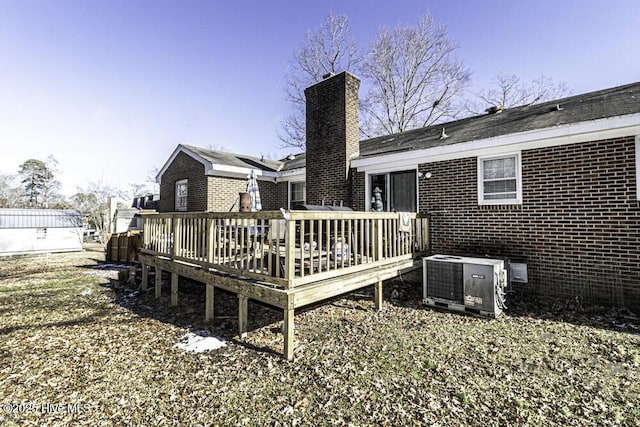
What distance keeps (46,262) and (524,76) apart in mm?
26817

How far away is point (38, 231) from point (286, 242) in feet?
56.1

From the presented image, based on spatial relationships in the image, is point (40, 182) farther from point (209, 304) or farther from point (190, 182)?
point (209, 304)

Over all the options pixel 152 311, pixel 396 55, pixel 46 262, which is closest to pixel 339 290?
pixel 152 311

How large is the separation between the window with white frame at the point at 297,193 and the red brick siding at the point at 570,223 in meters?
6.00

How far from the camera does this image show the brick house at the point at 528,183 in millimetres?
5102

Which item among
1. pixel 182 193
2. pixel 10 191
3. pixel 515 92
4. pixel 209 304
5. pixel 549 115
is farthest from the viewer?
pixel 10 191

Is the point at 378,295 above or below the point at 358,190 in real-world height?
below

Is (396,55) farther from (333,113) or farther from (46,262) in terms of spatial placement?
(46,262)

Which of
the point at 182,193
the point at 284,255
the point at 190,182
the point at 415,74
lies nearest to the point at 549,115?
the point at 284,255

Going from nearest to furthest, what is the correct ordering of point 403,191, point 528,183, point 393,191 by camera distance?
point 528,183 → point 403,191 → point 393,191

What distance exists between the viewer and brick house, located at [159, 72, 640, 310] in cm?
510

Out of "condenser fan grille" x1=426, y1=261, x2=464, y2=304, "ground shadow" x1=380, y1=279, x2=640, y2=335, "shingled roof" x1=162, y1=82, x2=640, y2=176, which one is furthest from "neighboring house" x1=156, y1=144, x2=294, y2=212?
"condenser fan grille" x1=426, y1=261, x2=464, y2=304

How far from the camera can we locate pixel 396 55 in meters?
19.8

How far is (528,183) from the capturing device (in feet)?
19.6
